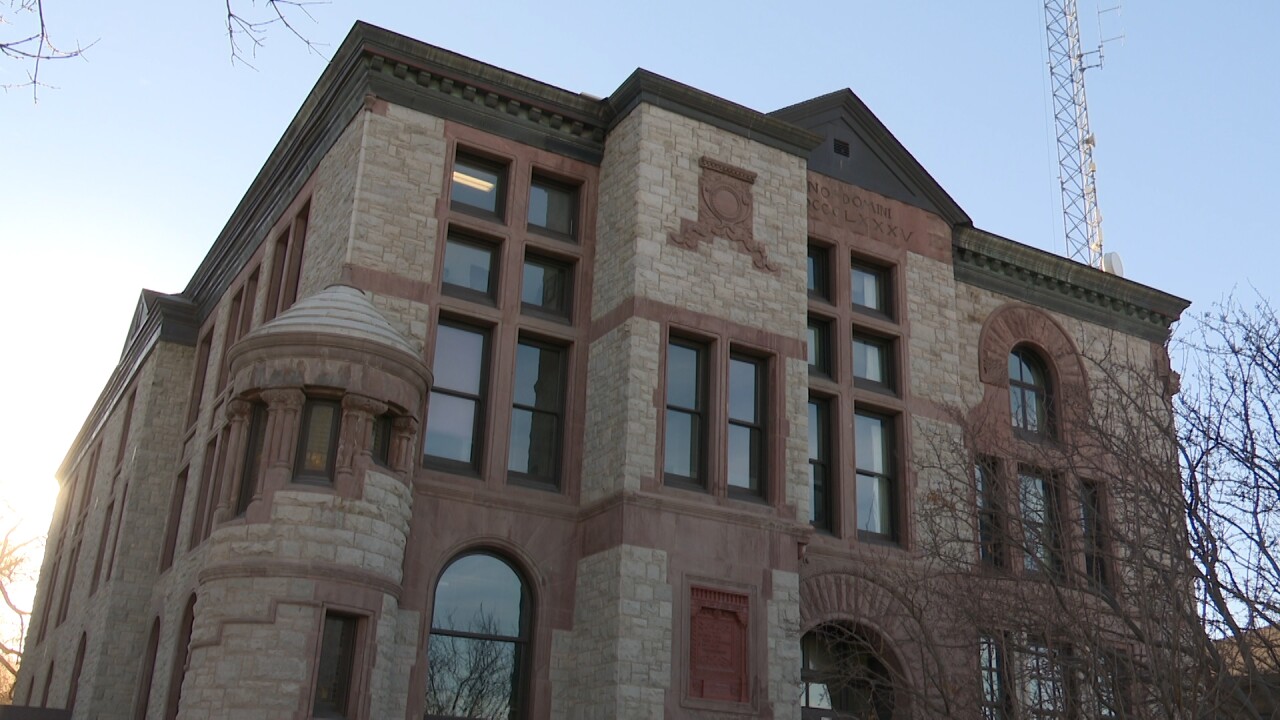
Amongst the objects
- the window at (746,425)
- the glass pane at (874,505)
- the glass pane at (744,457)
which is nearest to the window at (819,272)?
the window at (746,425)

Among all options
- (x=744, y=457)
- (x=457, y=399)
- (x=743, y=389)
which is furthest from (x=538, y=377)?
(x=744, y=457)

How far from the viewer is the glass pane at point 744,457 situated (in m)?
20.2

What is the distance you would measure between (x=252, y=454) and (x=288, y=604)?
279 centimetres

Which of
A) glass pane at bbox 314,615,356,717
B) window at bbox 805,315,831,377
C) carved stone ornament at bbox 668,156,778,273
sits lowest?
glass pane at bbox 314,615,356,717

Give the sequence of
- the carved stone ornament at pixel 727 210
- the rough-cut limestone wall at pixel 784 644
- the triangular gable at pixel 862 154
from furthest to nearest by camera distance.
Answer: the triangular gable at pixel 862 154 < the carved stone ornament at pixel 727 210 < the rough-cut limestone wall at pixel 784 644

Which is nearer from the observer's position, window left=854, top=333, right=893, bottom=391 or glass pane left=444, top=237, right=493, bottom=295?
glass pane left=444, top=237, right=493, bottom=295

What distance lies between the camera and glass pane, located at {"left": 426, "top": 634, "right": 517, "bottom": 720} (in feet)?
59.2

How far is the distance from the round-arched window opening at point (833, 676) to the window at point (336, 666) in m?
7.37

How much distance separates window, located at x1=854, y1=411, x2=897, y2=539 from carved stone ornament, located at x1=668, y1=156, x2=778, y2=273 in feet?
12.5

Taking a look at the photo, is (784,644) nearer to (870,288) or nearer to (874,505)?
(874,505)

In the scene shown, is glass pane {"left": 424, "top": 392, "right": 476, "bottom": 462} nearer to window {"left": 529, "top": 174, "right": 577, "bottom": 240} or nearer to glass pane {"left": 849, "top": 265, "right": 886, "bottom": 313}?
window {"left": 529, "top": 174, "right": 577, "bottom": 240}

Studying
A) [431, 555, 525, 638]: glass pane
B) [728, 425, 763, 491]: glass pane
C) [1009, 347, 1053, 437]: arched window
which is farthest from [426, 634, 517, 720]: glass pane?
[1009, 347, 1053, 437]: arched window

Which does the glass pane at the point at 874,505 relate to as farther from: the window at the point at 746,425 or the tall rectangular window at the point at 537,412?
the tall rectangular window at the point at 537,412

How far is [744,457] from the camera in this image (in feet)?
66.9
